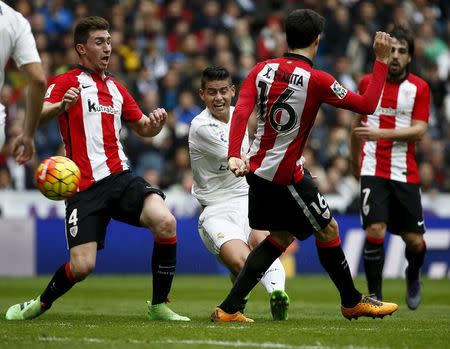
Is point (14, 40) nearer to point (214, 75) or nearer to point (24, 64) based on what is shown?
point (24, 64)

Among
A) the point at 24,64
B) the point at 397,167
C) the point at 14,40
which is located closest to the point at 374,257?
the point at 397,167

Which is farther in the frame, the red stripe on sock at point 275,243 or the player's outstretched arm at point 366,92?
the red stripe on sock at point 275,243

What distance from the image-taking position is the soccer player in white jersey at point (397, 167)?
36.0ft

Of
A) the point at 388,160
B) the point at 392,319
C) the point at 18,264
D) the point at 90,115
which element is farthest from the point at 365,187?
the point at 18,264

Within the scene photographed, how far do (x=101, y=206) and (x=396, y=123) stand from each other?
370 cm

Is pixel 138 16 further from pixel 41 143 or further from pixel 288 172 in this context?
pixel 288 172

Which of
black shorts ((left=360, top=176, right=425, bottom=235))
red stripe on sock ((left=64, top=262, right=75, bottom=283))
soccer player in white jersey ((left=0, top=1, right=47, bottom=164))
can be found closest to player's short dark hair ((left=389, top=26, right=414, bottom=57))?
black shorts ((left=360, top=176, right=425, bottom=235))

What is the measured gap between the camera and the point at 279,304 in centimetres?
916

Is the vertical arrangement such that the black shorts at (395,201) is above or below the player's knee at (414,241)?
above

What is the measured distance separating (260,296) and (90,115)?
5430 millimetres

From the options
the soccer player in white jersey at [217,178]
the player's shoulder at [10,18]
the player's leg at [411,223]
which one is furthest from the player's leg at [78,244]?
the player's leg at [411,223]

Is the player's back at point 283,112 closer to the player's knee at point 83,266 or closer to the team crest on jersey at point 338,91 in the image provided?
the team crest on jersey at point 338,91

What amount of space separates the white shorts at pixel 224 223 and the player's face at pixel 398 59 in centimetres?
232

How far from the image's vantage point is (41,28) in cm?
2052
